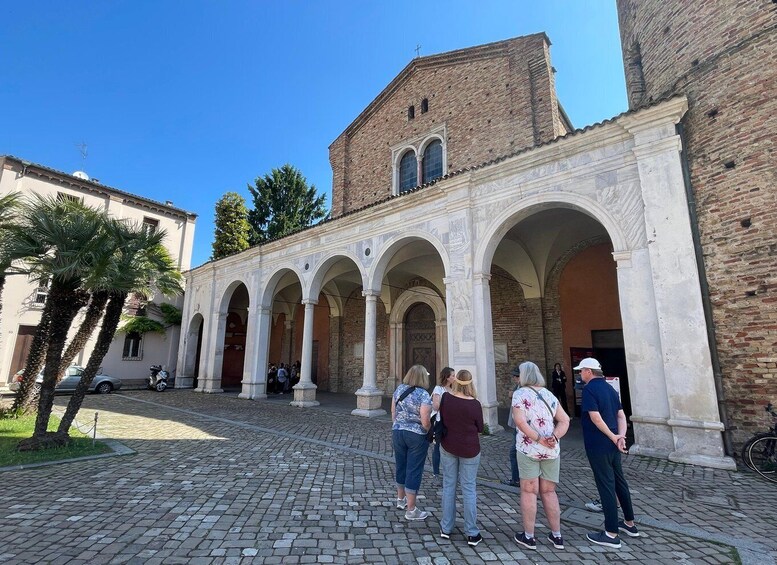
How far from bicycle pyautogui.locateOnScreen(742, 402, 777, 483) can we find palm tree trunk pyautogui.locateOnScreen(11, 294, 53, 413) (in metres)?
12.3

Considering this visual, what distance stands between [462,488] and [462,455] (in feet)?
0.94

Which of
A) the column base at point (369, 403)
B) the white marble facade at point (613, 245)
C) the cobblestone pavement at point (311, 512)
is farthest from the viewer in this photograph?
the column base at point (369, 403)

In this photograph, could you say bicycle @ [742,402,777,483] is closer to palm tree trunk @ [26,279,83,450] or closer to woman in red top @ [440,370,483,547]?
woman in red top @ [440,370,483,547]

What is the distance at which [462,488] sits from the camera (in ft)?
11.1

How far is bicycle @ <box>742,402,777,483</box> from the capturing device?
211 inches

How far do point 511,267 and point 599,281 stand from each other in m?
2.64

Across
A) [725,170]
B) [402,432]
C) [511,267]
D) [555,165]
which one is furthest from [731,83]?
[402,432]

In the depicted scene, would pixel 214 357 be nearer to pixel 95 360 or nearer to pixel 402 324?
pixel 402 324

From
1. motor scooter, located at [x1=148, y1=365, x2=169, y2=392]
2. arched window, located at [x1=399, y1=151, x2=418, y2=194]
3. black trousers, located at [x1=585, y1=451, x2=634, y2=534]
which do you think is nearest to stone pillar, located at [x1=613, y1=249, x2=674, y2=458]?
black trousers, located at [x1=585, y1=451, x2=634, y2=534]

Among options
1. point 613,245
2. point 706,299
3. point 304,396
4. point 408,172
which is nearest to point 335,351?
point 304,396

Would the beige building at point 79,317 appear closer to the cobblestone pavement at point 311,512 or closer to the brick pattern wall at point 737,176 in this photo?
the cobblestone pavement at point 311,512

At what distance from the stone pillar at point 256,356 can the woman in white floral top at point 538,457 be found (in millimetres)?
13217

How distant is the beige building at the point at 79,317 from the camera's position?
18.2m

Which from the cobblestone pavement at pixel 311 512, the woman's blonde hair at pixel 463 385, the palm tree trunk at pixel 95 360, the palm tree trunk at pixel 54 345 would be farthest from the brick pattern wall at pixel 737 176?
the palm tree trunk at pixel 54 345
